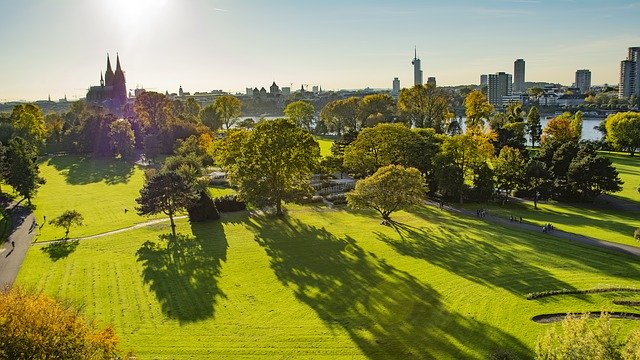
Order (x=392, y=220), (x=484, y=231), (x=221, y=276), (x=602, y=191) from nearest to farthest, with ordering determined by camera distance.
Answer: (x=221, y=276), (x=484, y=231), (x=392, y=220), (x=602, y=191)

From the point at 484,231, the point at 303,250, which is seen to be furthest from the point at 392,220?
the point at 303,250

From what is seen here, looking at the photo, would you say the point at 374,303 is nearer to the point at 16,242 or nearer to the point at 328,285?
the point at 328,285

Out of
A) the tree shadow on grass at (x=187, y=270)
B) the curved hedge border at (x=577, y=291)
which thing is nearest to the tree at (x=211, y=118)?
the tree shadow on grass at (x=187, y=270)

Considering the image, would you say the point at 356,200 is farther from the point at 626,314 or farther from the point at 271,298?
the point at 626,314

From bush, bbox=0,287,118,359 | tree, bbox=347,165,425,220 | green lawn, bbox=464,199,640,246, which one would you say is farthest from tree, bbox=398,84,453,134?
→ bush, bbox=0,287,118,359

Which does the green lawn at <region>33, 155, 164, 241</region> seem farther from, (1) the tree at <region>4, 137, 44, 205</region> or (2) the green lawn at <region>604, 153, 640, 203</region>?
(2) the green lawn at <region>604, 153, 640, 203</region>

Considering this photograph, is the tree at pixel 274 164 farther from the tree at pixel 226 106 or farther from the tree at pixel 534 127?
the tree at pixel 226 106
